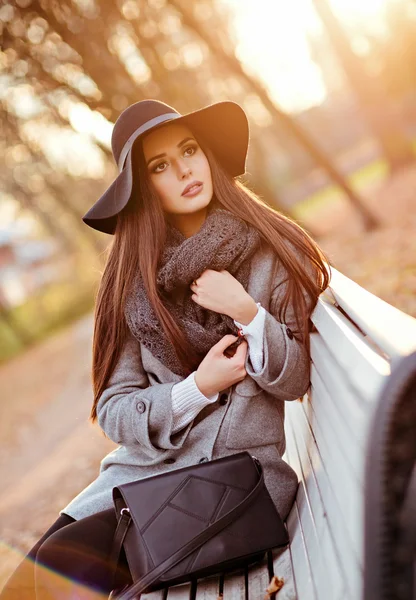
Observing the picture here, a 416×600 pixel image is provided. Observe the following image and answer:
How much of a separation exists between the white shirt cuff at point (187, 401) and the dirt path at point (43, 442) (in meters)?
1.03

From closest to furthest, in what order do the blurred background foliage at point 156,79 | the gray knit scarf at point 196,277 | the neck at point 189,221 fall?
the gray knit scarf at point 196,277, the neck at point 189,221, the blurred background foliage at point 156,79

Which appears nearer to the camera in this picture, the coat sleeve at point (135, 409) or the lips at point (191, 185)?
the coat sleeve at point (135, 409)

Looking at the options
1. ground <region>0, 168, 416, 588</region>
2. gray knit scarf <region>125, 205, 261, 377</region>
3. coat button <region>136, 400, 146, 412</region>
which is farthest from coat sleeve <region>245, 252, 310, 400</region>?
ground <region>0, 168, 416, 588</region>

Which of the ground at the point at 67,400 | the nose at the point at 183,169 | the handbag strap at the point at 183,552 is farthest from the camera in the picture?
the ground at the point at 67,400

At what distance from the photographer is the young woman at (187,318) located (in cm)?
255

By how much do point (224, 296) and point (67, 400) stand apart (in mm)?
11301

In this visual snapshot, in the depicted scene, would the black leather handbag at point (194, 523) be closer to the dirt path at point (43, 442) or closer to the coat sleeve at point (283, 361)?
the coat sleeve at point (283, 361)

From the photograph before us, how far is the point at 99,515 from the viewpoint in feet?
8.27

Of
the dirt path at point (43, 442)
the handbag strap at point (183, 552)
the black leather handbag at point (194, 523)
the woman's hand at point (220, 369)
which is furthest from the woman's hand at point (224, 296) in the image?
the dirt path at point (43, 442)

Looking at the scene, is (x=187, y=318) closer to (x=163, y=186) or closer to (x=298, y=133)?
(x=163, y=186)

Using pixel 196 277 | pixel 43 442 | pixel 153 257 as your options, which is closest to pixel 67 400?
pixel 43 442

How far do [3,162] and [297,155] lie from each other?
28.2 m

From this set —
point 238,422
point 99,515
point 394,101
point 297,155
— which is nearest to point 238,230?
point 238,422

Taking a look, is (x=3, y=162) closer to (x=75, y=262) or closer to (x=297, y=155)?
(x=75, y=262)
